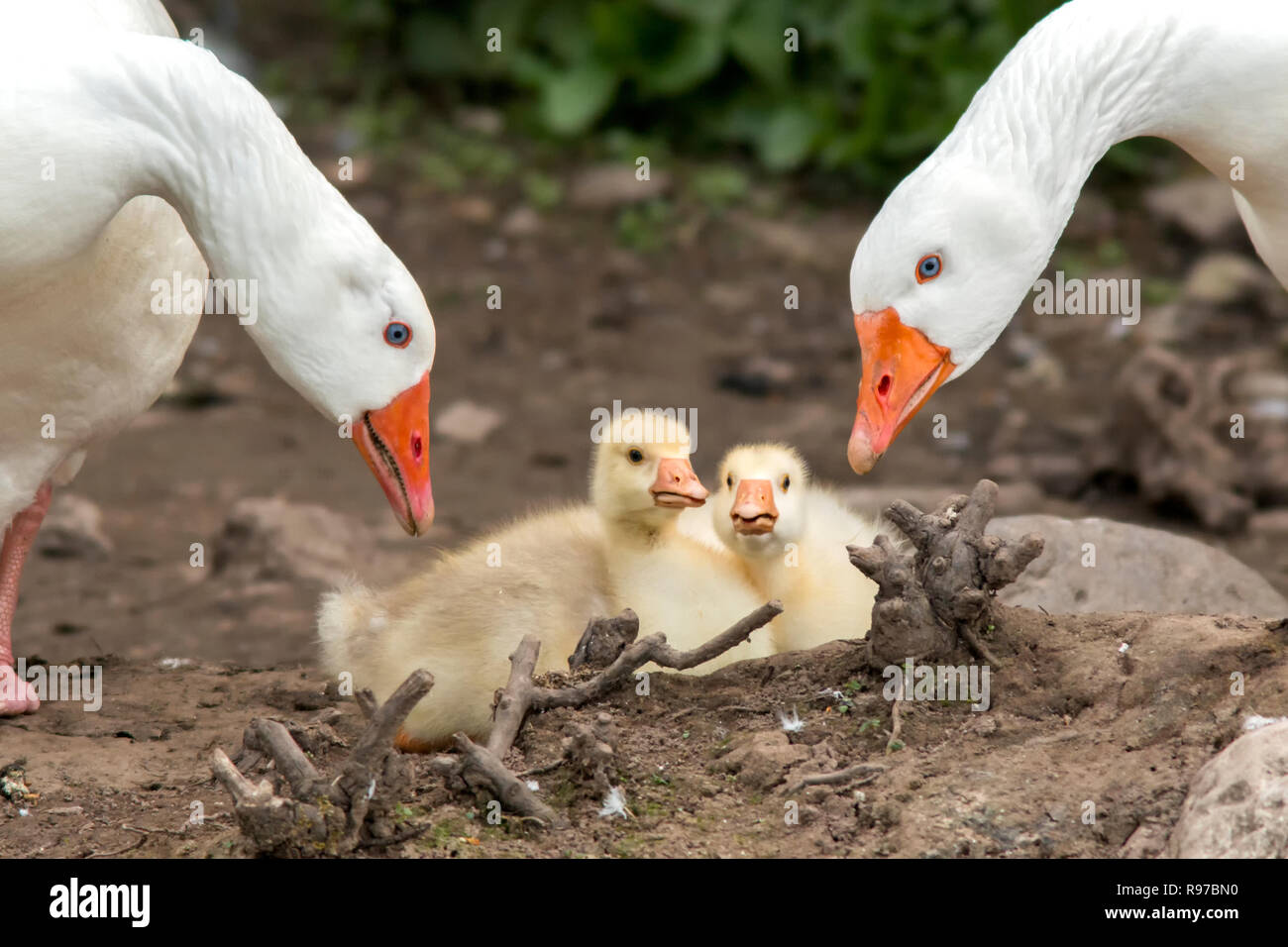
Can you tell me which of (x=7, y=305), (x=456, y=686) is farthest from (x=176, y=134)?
(x=456, y=686)

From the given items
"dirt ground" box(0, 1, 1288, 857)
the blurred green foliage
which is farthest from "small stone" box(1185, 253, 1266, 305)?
the blurred green foliage

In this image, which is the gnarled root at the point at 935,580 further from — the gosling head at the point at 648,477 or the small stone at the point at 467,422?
the small stone at the point at 467,422

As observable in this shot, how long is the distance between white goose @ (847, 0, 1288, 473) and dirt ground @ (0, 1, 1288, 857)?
777 mm

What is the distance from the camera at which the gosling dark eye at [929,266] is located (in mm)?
4031

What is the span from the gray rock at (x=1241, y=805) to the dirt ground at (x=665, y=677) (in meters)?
0.10

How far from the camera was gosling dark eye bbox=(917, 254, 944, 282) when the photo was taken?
4031 millimetres

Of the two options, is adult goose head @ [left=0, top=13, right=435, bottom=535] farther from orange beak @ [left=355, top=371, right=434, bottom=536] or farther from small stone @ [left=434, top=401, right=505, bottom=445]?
small stone @ [left=434, top=401, right=505, bottom=445]

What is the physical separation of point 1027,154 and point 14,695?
11.3 feet

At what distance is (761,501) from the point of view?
4.76m

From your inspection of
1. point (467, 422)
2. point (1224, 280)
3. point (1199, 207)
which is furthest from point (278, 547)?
point (1199, 207)

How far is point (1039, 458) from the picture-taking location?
7902 mm

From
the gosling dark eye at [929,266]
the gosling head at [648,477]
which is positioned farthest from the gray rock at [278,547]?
the gosling dark eye at [929,266]

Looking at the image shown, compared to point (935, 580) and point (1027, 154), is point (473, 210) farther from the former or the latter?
point (935, 580)
